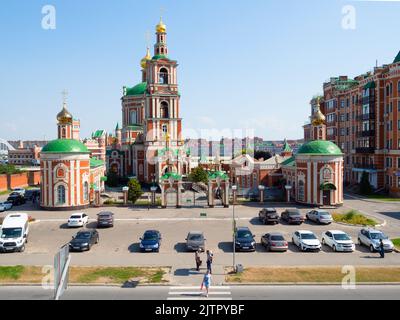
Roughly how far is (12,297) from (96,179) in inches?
1127

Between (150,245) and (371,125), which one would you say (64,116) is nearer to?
(150,245)

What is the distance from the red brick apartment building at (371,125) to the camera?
43500 mm

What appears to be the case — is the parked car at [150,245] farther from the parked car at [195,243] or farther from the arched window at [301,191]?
the arched window at [301,191]

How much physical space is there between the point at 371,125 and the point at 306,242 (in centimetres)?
3216

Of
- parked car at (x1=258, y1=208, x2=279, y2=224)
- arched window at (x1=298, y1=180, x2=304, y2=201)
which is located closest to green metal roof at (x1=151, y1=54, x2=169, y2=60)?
arched window at (x1=298, y1=180, x2=304, y2=201)

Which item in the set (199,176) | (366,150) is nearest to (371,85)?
(366,150)

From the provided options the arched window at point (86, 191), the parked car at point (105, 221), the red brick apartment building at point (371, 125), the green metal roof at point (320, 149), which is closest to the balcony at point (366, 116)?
the red brick apartment building at point (371, 125)

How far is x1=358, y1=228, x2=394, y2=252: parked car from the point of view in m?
20.6

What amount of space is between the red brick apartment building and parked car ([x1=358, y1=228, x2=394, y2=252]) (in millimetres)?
23105

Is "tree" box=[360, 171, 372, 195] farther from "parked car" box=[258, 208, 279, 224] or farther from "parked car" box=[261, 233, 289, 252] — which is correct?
"parked car" box=[261, 233, 289, 252]

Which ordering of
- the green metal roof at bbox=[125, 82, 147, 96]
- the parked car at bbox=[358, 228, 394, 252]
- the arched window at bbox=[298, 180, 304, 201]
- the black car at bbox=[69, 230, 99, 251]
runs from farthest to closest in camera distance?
the green metal roof at bbox=[125, 82, 147, 96] → the arched window at bbox=[298, 180, 304, 201] → the black car at bbox=[69, 230, 99, 251] → the parked car at bbox=[358, 228, 394, 252]

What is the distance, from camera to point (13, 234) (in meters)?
21.5
